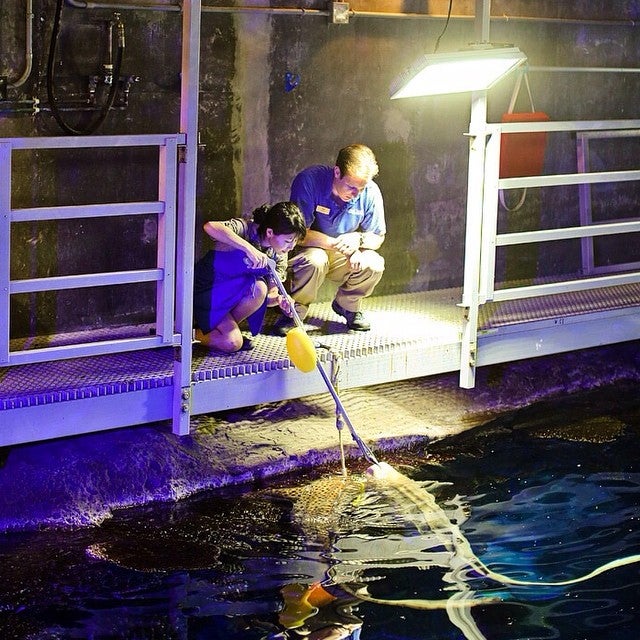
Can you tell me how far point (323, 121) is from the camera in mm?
9281

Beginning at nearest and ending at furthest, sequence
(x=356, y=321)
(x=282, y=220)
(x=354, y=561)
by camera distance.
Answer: (x=354, y=561)
(x=282, y=220)
(x=356, y=321)

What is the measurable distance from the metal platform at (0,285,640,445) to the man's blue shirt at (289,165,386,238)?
0.80 m

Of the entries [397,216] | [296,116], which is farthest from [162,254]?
[397,216]

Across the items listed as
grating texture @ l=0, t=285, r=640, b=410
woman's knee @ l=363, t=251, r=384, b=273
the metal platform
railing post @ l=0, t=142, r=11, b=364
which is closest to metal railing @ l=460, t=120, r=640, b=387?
the metal platform

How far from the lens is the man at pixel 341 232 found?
8.45 m

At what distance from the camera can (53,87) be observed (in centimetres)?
779

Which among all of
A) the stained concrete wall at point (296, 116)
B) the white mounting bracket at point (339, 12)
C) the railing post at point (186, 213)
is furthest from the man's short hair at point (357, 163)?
the railing post at point (186, 213)

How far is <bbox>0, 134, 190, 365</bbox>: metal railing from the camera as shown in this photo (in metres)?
6.77

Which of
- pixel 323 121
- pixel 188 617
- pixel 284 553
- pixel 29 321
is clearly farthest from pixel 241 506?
pixel 323 121

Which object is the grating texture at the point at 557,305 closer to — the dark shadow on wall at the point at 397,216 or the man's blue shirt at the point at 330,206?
the dark shadow on wall at the point at 397,216

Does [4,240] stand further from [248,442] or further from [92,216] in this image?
[248,442]

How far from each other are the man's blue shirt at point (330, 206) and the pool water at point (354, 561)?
1749mm

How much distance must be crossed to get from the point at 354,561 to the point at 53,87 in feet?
12.1

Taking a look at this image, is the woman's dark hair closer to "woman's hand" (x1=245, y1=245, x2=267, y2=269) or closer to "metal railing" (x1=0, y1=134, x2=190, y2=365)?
"woman's hand" (x1=245, y1=245, x2=267, y2=269)
